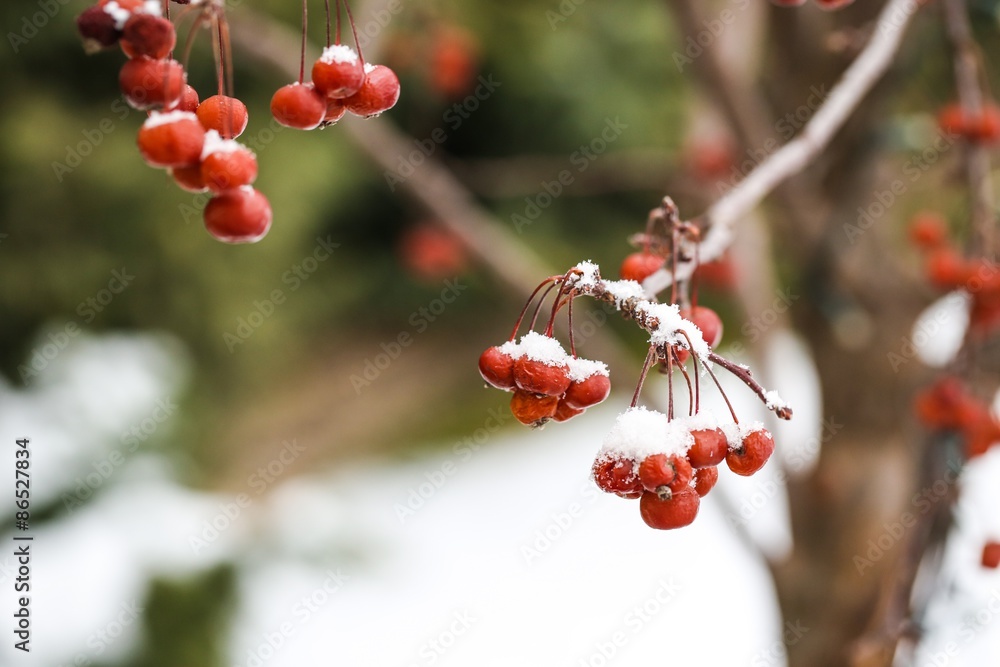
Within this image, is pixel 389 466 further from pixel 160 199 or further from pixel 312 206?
pixel 160 199

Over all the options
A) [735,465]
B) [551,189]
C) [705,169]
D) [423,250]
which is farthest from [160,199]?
[735,465]

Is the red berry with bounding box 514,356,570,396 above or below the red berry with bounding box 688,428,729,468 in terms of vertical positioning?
above

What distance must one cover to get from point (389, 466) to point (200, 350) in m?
1.14

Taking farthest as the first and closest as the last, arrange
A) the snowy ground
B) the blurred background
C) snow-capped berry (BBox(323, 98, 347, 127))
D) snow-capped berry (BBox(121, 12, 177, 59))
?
the snowy ground
the blurred background
snow-capped berry (BBox(323, 98, 347, 127))
snow-capped berry (BBox(121, 12, 177, 59))

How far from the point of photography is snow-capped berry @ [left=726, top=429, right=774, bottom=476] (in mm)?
559

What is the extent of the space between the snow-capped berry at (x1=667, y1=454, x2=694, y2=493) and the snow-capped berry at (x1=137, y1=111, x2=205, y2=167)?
1.19ft

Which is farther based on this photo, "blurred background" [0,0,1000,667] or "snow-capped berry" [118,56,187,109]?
"blurred background" [0,0,1000,667]

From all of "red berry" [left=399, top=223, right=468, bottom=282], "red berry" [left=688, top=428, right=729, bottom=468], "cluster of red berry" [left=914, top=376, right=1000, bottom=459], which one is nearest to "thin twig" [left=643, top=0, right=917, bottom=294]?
"red berry" [left=688, top=428, right=729, bottom=468]

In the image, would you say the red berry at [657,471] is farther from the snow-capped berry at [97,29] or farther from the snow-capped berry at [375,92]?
the snow-capped berry at [97,29]

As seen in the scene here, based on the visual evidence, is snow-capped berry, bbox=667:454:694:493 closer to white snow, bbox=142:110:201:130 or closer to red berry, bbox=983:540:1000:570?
white snow, bbox=142:110:201:130

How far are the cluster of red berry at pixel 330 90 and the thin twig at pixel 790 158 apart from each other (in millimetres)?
258

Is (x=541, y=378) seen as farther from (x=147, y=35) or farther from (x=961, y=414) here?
(x=961, y=414)

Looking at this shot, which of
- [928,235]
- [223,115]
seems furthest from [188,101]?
[928,235]

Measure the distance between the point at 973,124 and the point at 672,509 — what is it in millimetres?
983
